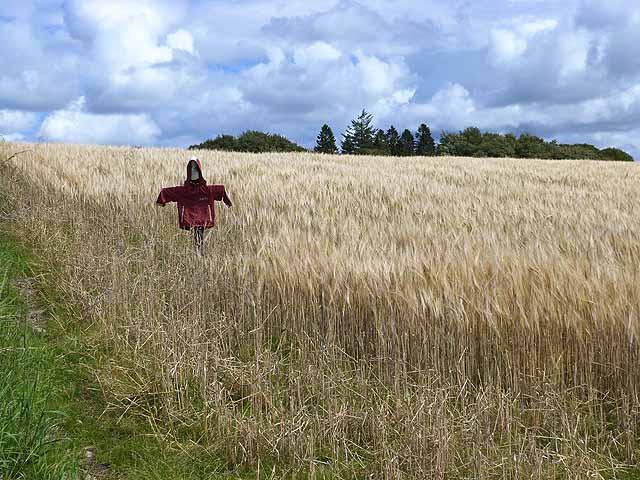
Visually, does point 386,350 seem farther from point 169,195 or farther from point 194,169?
point 169,195

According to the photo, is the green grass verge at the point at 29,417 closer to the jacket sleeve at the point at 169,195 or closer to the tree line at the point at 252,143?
the jacket sleeve at the point at 169,195

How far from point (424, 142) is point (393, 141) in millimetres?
3591

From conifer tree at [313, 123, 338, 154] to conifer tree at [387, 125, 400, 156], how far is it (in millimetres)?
5514

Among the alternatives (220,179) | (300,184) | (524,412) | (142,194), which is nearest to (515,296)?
A: (524,412)

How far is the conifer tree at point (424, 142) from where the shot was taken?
201ft

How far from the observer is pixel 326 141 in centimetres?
5981

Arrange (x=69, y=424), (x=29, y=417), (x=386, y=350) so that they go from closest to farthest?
(x=29, y=417), (x=69, y=424), (x=386, y=350)

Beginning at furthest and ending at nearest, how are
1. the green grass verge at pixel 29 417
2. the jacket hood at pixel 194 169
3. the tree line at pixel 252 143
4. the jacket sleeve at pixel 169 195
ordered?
the tree line at pixel 252 143
the jacket sleeve at pixel 169 195
the jacket hood at pixel 194 169
the green grass verge at pixel 29 417

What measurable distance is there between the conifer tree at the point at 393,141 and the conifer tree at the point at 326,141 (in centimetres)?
551

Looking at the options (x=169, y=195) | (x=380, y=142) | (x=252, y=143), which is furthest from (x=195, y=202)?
(x=380, y=142)

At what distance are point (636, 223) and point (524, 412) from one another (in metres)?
4.51

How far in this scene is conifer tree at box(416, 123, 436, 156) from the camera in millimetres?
61403

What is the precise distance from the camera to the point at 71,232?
7566 mm

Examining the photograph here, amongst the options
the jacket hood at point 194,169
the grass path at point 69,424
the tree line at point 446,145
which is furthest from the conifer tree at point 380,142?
the grass path at point 69,424
